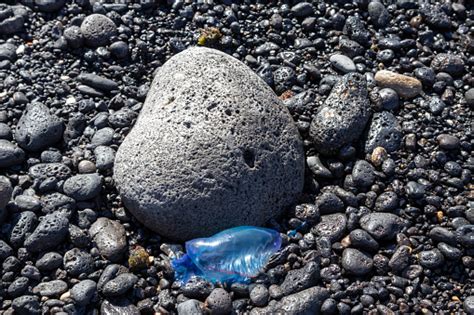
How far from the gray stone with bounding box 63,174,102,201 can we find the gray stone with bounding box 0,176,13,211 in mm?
454

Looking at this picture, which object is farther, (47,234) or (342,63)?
(342,63)

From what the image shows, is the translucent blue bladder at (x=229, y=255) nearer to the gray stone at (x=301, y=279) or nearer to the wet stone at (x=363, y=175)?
the gray stone at (x=301, y=279)

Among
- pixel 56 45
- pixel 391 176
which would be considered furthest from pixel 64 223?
pixel 391 176

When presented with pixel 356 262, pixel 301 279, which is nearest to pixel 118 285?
pixel 301 279

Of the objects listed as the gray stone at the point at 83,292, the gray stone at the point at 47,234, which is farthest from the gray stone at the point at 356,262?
the gray stone at the point at 47,234

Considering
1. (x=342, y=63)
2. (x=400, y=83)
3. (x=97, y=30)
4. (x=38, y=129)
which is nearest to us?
(x=38, y=129)

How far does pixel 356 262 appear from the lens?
5383 millimetres

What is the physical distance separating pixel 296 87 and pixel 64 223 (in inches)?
97.6

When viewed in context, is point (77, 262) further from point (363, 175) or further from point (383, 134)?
point (383, 134)

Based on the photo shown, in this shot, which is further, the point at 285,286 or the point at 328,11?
the point at 328,11

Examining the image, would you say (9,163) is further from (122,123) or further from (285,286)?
(285,286)

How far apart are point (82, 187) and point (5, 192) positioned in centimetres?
60

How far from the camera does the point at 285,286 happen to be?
208 inches

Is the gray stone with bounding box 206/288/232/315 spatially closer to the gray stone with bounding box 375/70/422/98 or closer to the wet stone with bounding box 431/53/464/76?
the gray stone with bounding box 375/70/422/98
